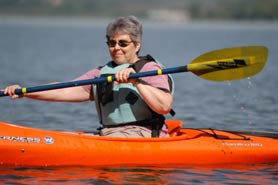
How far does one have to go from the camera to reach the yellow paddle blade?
7.69 m

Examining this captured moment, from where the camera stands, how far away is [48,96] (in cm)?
783

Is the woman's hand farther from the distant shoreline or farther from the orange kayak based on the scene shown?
the distant shoreline

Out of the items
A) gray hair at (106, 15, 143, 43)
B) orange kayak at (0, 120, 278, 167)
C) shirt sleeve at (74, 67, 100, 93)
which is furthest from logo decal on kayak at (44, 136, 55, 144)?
gray hair at (106, 15, 143, 43)

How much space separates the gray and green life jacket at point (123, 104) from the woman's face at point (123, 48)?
0.18ft

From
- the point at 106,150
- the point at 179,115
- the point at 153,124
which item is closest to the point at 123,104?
the point at 153,124

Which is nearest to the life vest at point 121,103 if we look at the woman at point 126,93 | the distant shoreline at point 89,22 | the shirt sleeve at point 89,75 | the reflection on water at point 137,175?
the woman at point 126,93

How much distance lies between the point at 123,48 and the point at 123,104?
51 cm

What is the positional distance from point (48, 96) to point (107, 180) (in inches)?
42.0

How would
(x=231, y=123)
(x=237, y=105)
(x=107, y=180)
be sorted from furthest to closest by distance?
(x=237, y=105) → (x=231, y=123) → (x=107, y=180)

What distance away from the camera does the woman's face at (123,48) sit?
24.4 feet

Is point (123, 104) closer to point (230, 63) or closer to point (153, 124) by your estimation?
point (153, 124)

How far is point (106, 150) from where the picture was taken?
7543 millimetres

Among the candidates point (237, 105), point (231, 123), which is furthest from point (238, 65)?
point (237, 105)

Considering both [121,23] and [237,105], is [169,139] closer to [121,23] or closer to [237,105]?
[121,23]
